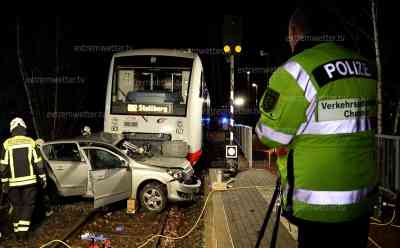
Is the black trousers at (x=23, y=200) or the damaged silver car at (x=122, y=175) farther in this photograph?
the damaged silver car at (x=122, y=175)

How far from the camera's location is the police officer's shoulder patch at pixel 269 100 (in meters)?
2.45

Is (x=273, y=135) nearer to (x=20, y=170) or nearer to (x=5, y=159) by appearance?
(x=20, y=170)

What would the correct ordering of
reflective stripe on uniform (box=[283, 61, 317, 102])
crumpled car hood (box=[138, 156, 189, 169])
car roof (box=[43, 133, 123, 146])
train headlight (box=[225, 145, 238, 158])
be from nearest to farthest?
reflective stripe on uniform (box=[283, 61, 317, 102]) < crumpled car hood (box=[138, 156, 189, 169]) < car roof (box=[43, 133, 123, 146]) < train headlight (box=[225, 145, 238, 158])

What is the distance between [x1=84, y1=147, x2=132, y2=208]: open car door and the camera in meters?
8.85

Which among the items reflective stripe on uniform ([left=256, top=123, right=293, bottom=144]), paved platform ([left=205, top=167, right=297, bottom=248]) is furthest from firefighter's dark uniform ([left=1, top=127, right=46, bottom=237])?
reflective stripe on uniform ([left=256, top=123, right=293, bottom=144])

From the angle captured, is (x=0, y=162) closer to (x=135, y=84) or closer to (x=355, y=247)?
(x=135, y=84)

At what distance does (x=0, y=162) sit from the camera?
25.5 ft

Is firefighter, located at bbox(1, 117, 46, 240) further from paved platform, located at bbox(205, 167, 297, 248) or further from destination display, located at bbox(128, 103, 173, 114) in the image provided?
destination display, located at bbox(128, 103, 173, 114)

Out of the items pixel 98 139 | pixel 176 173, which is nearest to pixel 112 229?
pixel 176 173

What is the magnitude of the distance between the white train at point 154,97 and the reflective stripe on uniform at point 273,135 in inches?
403

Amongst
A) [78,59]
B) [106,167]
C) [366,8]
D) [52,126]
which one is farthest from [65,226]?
[78,59]

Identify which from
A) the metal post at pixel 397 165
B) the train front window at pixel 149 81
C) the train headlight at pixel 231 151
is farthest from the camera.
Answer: the train front window at pixel 149 81

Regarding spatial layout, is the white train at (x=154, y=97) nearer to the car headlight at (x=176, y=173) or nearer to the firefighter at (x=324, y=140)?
the car headlight at (x=176, y=173)

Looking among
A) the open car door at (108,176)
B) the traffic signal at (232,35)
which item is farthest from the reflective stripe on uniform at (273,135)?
the traffic signal at (232,35)
